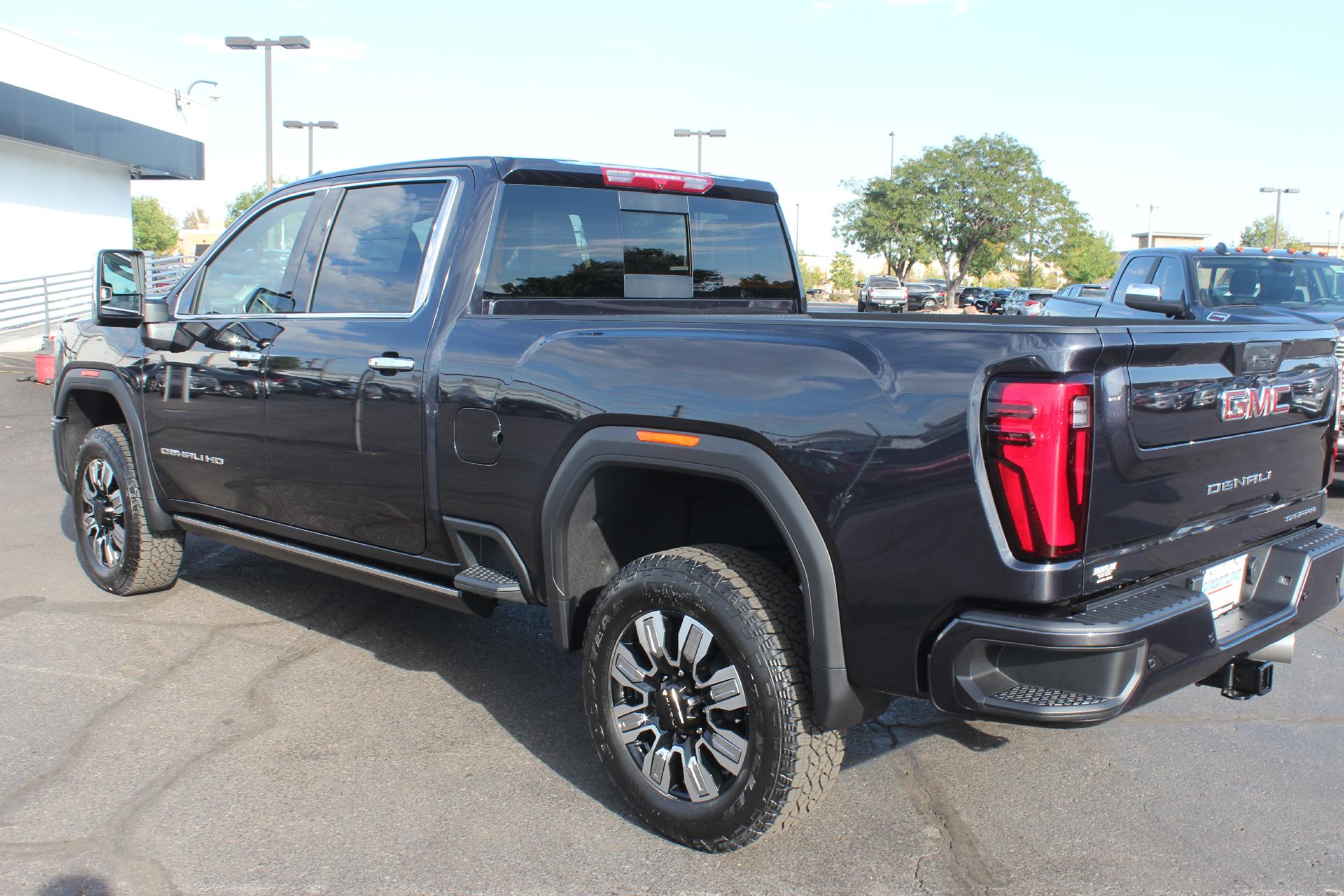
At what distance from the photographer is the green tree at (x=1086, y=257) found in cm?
6191

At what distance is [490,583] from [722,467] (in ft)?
3.64

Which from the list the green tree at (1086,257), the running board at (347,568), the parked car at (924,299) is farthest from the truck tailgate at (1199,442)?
the green tree at (1086,257)

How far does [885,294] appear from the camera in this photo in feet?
161

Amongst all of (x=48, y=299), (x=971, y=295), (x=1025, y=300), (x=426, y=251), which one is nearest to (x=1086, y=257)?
(x=971, y=295)

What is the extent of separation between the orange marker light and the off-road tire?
3.27m

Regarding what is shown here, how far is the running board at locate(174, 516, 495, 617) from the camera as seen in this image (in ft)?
12.8

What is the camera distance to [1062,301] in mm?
12617

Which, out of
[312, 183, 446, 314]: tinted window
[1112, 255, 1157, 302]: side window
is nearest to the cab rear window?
[312, 183, 446, 314]: tinted window

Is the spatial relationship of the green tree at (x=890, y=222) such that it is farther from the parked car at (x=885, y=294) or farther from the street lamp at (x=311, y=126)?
the street lamp at (x=311, y=126)

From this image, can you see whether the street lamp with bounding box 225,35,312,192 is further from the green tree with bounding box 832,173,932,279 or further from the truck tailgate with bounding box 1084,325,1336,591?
the green tree with bounding box 832,173,932,279

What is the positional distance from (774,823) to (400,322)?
216cm

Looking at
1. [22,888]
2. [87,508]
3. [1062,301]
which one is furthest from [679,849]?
[1062,301]

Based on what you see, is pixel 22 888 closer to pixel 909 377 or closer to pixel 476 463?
pixel 476 463

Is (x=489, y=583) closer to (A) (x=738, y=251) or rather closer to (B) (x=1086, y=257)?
(A) (x=738, y=251)
